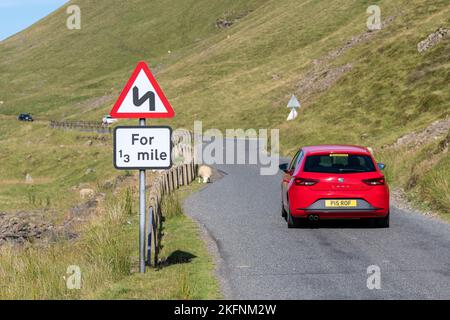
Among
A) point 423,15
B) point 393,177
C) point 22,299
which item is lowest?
point 22,299

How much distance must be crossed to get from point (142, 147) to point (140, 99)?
0.62 meters

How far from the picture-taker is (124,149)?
30.8 ft

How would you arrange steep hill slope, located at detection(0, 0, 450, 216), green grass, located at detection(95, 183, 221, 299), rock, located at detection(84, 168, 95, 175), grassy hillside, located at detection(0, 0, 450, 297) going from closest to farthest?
green grass, located at detection(95, 183, 221, 299)
grassy hillside, located at detection(0, 0, 450, 297)
rock, located at detection(84, 168, 95, 175)
steep hill slope, located at detection(0, 0, 450, 216)

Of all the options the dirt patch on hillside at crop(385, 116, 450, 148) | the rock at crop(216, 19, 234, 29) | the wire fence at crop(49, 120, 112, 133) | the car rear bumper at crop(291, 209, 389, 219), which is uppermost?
the rock at crop(216, 19, 234, 29)

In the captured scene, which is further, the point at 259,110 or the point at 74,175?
the point at 259,110

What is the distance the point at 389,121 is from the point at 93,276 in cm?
3346

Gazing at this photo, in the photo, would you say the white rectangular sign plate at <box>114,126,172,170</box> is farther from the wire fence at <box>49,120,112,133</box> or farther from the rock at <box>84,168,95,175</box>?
the wire fence at <box>49,120,112,133</box>

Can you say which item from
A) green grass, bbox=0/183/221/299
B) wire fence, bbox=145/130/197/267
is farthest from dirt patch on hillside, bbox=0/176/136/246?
green grass, bbox=0/183/221/299

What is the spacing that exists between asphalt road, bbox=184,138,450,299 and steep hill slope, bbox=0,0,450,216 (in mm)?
3829

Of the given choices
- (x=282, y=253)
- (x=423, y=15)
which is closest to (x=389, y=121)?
(x=423, y=15)

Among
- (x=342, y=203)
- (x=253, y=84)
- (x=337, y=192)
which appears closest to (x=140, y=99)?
(x=337, y=192)

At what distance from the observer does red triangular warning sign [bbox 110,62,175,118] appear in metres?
9.28
